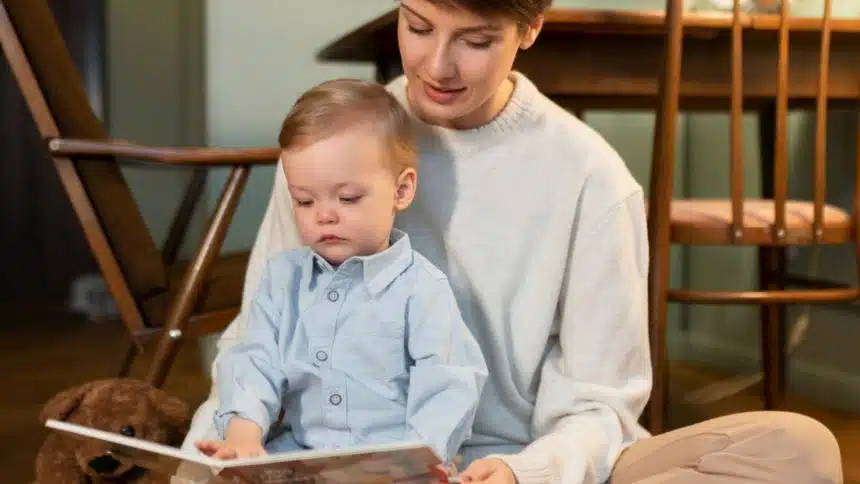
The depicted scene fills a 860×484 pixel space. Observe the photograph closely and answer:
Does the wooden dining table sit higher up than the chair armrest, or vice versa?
the wooden dining table

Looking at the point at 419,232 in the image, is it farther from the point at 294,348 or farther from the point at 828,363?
the point at 828,363

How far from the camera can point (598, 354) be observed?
3.71ft

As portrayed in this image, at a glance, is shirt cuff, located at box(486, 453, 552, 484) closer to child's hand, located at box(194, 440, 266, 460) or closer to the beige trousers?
the beige trousers

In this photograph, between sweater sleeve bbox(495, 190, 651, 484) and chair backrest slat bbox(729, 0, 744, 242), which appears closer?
sweater sleeve bbox(495, 190, 651, 484)

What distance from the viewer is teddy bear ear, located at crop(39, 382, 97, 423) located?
4.01 ft

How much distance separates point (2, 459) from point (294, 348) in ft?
3.92

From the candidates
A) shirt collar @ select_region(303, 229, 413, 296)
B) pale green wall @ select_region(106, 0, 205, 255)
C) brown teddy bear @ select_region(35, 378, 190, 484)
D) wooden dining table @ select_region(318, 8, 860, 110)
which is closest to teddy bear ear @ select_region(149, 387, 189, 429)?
brown teddy bear @ select_region(35, 378, 190, 484)

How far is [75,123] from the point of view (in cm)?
171

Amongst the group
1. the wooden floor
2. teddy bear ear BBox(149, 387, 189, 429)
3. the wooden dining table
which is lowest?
the wooden floor

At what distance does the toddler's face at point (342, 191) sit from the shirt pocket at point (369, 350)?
9 cm

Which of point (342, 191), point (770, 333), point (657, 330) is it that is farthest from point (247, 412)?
point (770, 333)

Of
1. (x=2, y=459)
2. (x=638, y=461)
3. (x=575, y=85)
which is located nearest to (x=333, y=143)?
(x=638, y=461)

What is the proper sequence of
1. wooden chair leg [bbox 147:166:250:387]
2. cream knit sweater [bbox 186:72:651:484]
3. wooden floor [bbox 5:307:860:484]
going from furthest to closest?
wooden floor [bbox 5:307:860:484] → wooden chair leg [bbox 147:166:250:387] → cream knit sweater [bbox 186:72:651:484]

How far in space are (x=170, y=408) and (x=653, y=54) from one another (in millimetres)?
1167
